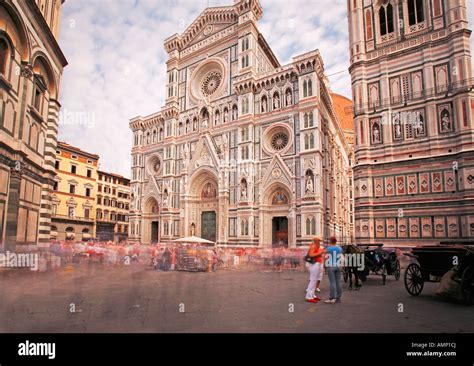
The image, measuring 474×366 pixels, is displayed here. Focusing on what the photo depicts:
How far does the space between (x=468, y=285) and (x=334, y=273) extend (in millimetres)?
3083

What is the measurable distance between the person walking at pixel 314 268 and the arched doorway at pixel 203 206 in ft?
83.7

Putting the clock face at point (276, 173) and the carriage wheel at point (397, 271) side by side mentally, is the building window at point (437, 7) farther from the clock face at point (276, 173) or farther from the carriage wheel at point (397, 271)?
the carriage wheel at point (397, 271)

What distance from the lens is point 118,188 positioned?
58500 millimetres

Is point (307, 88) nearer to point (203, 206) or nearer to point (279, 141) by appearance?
point (279, 141)

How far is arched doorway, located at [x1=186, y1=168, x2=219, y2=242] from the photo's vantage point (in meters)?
34.0

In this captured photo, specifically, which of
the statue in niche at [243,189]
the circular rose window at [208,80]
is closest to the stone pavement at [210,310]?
the statue in niche at [243,189]

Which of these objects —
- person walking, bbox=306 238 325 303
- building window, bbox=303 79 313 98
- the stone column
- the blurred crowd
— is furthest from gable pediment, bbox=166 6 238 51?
person walking, bbox=306 238 325 303

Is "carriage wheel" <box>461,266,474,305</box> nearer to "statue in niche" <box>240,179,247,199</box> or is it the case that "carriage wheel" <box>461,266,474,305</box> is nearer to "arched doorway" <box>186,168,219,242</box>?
"statue in niche" <box>240,179,247,199</box>

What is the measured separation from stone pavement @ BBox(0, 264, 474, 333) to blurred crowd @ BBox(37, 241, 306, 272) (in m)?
6.52

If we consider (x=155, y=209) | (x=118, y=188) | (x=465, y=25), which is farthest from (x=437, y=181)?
(x=118, y=188)

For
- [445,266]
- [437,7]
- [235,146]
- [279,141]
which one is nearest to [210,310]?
[445,266]
